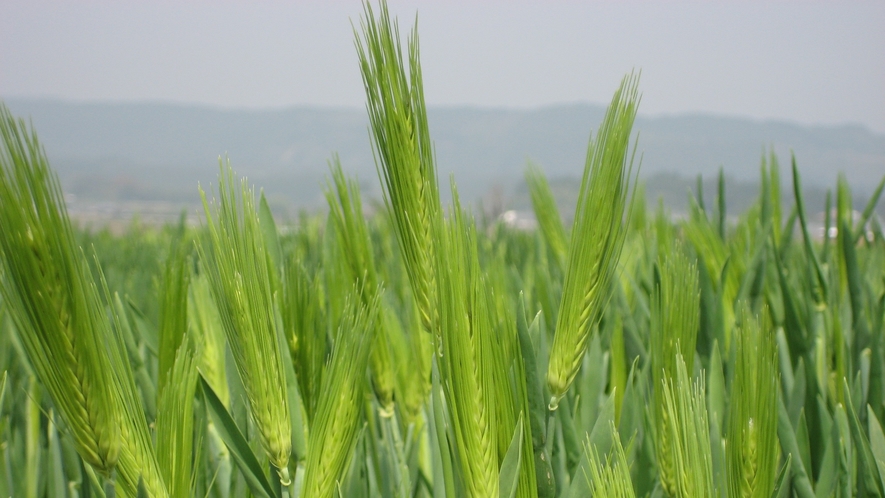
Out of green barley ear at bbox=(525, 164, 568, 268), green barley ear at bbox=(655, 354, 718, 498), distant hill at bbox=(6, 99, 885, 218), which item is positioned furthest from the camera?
distant hill at bbox=(6, 99, 885, 218)

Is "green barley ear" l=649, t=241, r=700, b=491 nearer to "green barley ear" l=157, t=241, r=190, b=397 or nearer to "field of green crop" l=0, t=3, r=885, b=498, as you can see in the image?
"field of green crop" l=0, t=3, r=885, b=498

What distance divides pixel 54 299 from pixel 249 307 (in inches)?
3.6

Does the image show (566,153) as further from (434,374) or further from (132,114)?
(434,374)

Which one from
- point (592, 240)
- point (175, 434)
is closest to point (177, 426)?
point (175, 434)

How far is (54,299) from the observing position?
32 centimetres

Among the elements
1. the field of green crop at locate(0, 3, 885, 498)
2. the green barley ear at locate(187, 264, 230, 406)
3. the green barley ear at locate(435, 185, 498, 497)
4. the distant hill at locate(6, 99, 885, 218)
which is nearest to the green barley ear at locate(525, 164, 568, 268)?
the field of green crop at locate(0, 3, 885, 498)

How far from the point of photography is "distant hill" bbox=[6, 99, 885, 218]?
365 ft

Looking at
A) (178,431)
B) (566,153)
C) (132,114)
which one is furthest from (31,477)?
(132,114)

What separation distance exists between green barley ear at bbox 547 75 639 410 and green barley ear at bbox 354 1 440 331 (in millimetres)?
77

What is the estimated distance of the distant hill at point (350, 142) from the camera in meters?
111

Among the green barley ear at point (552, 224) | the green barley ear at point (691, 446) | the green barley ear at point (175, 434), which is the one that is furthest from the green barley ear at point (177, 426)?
the green barley ear at point (552, 224)

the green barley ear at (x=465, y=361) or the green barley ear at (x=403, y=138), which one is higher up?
the green barley ear at (x=403, y=138)

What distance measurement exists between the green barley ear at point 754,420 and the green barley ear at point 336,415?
0.69 ft

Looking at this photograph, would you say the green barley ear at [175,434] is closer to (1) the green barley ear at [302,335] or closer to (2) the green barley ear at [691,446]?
(1) the green barley ear at [302,335]
